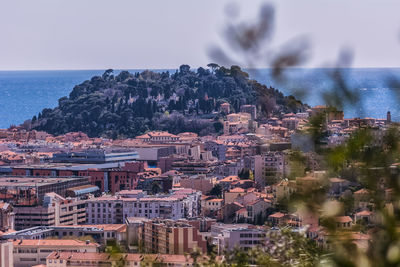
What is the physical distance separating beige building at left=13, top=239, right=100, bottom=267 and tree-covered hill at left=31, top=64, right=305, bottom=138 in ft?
68.4

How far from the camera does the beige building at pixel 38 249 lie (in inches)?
526

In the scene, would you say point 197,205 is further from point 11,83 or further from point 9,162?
point 11,83

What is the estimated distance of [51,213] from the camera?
1753 centimetres

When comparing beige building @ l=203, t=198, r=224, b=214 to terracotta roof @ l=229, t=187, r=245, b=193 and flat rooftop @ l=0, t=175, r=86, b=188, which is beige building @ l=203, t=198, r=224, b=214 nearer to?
terracotta roof @ l=229, t=187, r=245, b=193

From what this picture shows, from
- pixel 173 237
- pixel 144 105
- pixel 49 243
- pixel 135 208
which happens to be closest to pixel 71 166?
pixel 135 208

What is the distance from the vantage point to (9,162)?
90.9 feet

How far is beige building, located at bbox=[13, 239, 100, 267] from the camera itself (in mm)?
13367

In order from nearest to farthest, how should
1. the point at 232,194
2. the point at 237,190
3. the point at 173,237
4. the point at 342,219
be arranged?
1. the point at 342,219
2. the point at 173,237
3. the point at 232,194
4. the point at 237,190

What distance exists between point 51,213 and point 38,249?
13.0 ft

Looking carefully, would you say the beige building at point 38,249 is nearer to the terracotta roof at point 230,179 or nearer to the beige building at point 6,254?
the beige building at point 6,254

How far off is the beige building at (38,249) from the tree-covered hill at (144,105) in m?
20.8

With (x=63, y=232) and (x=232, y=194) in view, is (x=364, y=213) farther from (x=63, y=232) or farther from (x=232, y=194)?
(x=232, y=194)

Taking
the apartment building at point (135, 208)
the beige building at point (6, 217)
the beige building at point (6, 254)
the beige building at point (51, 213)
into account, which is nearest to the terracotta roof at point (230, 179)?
the apartment building at point (135, 208)

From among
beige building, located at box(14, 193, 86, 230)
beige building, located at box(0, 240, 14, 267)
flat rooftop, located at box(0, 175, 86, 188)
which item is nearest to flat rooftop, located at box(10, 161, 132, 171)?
flat rooftop, located at box(0, 175, 86, 188)
